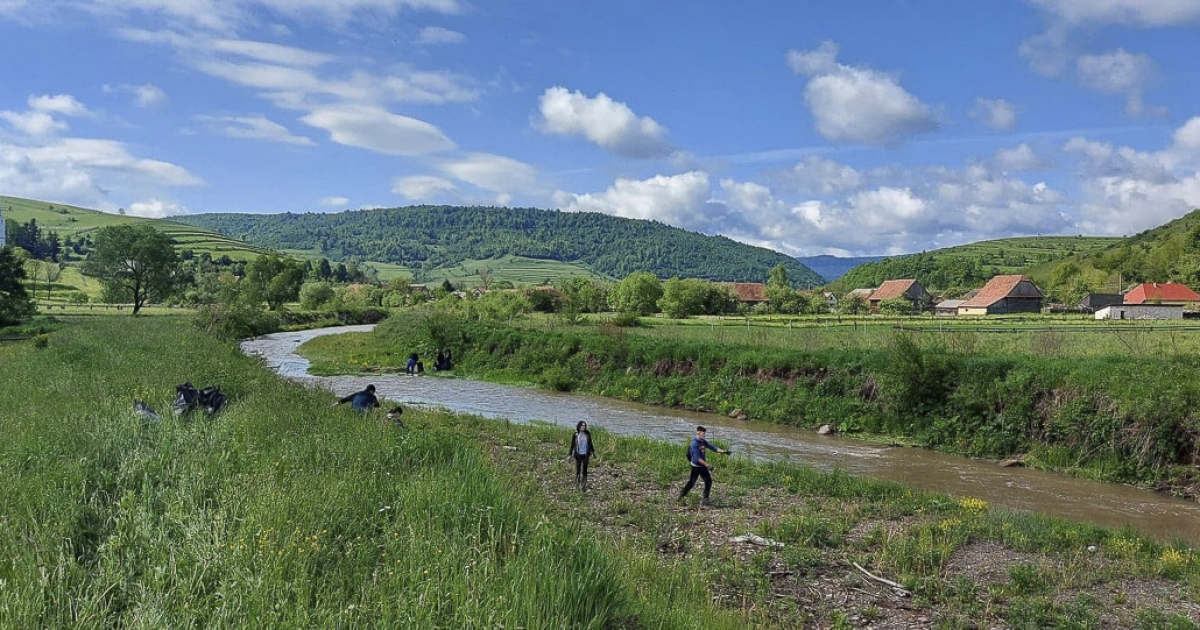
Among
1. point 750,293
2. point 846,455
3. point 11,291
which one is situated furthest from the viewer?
point 750,293

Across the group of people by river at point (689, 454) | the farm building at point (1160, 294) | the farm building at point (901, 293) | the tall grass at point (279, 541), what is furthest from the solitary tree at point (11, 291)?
the farm building at point (1160, 294)

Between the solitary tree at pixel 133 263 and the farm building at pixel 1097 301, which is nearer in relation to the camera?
the solitary tree at pixel 133 263

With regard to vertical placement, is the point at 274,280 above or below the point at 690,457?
above

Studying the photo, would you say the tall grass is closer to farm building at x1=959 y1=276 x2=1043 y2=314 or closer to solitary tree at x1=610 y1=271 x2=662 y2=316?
solitary tree at x1=610 y1=271 x2=662 y2=316

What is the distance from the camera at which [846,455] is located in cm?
2205

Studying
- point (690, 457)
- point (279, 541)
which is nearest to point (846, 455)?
point (690, 457)

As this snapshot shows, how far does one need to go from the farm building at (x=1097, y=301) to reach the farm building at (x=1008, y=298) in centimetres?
583

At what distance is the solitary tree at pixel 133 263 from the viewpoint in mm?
88000

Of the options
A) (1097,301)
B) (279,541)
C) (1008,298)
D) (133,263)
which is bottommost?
(279,541)

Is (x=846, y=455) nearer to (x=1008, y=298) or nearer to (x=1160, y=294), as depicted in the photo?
Answer: (x=1008, y=298)

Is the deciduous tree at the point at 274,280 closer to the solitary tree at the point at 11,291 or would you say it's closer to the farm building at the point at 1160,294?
the solitary tree at the point at 11,291

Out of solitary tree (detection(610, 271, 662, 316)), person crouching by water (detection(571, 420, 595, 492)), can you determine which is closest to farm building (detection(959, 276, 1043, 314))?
solitary tree (detection(610, 271, 662, 316))

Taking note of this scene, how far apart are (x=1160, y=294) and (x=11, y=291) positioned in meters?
133

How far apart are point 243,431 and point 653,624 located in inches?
323
